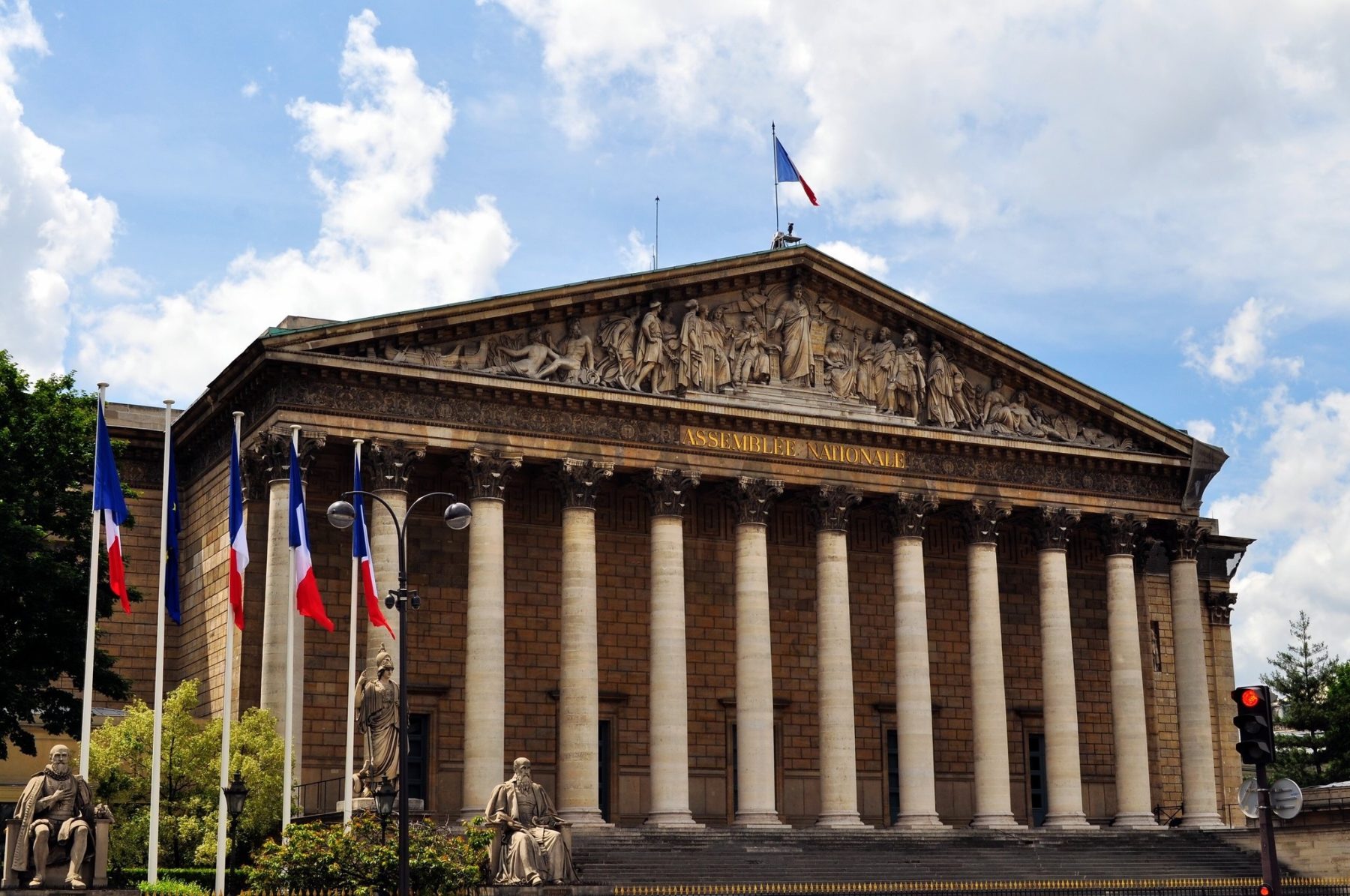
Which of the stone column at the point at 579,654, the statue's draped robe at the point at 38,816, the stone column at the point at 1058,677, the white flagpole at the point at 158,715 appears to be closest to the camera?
the statue's draped robe at the point at 38,816

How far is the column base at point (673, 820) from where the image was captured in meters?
43.2

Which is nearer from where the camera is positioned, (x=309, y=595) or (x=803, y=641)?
(x=309, y=595)

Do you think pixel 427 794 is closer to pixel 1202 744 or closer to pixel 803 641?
pixel 803 641

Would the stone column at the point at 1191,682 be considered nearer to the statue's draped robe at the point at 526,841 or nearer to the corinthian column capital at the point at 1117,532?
the corinthian column capital at the point at 1117,532

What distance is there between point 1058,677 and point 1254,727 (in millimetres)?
31736

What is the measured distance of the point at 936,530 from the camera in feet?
177

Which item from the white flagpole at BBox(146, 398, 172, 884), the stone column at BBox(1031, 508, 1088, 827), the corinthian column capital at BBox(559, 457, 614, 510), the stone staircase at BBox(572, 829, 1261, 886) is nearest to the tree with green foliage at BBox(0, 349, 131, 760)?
the white flagpole at BBox(146, 398, 172, 884)

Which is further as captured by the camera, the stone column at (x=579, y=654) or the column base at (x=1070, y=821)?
the column base at (x=1070, y=821)

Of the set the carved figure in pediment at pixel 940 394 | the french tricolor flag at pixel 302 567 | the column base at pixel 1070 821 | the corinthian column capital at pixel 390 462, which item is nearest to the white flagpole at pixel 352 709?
the french tricolor flag at pixel 302 567

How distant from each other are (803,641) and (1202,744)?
12.3 meters

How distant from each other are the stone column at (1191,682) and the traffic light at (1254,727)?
34.4 m

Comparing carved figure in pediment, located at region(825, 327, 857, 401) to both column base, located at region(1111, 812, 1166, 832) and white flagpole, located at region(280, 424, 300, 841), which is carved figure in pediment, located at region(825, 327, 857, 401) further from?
white flagpole, located at region(280, 424, 300, 841)

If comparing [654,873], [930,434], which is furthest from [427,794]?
[930,434]

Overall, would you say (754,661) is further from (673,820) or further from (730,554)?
(730,554)
